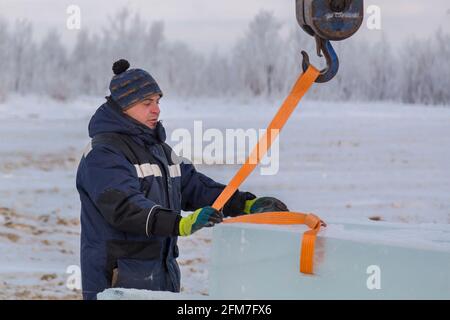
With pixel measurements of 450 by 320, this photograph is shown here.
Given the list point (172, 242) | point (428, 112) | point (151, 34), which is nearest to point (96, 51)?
point (151, 34)

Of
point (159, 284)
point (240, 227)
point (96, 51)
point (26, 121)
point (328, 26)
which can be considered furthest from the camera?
point (96, 51)

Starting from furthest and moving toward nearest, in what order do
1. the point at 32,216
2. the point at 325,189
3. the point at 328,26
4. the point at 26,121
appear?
the point at 26,121 → the point at 325,189 → the point at 32,216 → the point at 328,26

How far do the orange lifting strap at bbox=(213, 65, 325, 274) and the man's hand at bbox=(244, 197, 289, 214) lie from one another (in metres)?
0.37

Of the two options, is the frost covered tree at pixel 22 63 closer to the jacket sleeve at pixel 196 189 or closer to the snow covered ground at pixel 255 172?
the snow covered ground at pixel 255 172

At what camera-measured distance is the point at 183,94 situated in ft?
57.2

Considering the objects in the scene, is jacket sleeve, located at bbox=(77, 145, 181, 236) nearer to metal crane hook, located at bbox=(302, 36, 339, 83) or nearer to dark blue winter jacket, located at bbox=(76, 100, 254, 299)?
dark blue winter jacket, located at bbox=(76, 100, 254, 299)

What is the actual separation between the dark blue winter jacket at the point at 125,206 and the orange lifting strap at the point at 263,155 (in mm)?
272

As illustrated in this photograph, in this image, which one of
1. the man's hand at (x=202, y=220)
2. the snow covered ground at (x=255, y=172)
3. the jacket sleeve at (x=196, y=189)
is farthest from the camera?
the snow covered ground at (x=255, y=172)

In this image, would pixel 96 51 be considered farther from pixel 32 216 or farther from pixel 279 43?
pixel 32 216

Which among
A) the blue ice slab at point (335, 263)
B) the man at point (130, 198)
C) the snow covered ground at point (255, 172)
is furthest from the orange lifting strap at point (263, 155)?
the snow covered ground at point (255, 172)

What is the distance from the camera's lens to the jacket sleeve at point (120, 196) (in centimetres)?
352

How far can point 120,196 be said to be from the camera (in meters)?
3.60

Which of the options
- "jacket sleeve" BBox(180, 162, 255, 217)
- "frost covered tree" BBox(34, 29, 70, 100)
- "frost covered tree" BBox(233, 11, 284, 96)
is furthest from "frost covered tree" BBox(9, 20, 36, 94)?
"jacket sleeve" BBox(180, 162, 255, 217)

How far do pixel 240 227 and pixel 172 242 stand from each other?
0.57m
